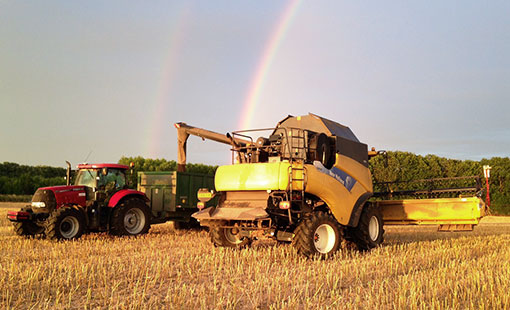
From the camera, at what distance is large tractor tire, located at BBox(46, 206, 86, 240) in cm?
1137

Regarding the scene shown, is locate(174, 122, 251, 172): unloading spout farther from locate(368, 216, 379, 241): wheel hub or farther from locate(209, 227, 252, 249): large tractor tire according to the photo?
locate(368, 216, 379, 241): wheel hub

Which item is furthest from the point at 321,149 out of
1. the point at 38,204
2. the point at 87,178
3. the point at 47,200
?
the point at 38,204

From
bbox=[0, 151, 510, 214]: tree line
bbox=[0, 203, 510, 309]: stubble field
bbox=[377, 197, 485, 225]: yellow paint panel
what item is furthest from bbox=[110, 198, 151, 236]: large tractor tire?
bbox=[0, 151, 510, 214]: tree line

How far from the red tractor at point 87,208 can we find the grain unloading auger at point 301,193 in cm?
403

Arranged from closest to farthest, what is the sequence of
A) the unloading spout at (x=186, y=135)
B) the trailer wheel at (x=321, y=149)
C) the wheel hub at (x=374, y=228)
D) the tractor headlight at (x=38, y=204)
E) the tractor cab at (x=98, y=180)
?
the trailer wheel at (x=321, y=149)
the wheel hub at (x=374, y=228)
the tractor headlight at (x=38, y=204)
the tractor cab at (x=98, y=180)
the unloading spout at (x=186, y=135)

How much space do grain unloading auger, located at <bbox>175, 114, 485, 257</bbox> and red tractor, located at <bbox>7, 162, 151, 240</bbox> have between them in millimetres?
4027

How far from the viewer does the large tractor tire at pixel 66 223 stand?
11.4m

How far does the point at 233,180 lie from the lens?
9.34m

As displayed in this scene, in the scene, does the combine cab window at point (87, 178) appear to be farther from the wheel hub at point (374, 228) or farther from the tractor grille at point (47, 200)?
the wheel hub at point (374, 228)

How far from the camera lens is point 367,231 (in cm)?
993

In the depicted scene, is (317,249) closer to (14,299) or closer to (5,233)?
(14,299)

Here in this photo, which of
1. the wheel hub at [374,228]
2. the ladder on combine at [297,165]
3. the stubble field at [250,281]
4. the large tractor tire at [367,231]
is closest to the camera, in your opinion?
the stubble field at [250,281]

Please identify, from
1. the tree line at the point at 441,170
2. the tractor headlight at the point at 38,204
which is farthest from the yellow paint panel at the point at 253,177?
the tree line at the point at 441,170

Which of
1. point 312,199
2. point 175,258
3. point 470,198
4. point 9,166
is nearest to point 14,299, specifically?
point 175,258
